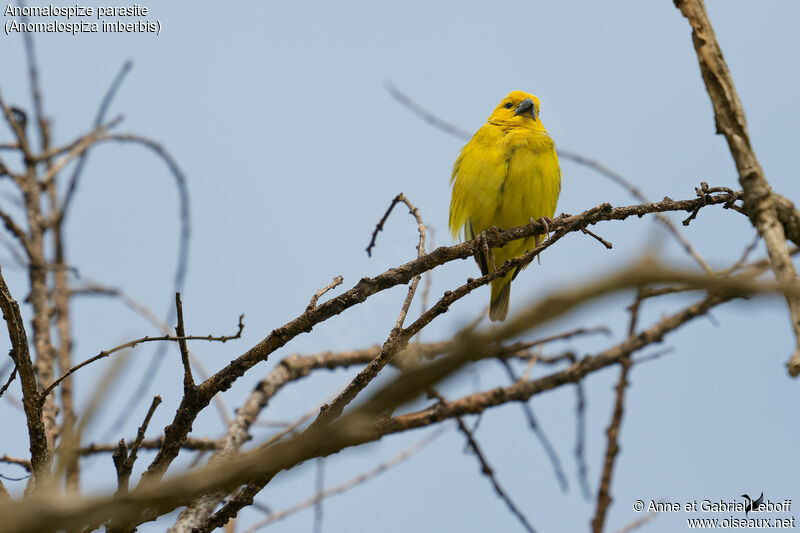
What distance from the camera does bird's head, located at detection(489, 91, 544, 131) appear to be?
6.01 meters

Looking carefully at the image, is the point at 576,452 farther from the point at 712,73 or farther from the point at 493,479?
the point at 712,73

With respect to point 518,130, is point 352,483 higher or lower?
lower

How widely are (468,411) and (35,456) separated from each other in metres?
2.65

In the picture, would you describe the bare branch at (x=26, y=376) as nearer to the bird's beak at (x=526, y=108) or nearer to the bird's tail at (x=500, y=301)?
the bird's tail at (x=500, y=301)

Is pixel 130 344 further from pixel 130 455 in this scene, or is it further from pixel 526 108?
pixel 526 108

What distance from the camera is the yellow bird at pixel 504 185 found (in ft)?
16.9

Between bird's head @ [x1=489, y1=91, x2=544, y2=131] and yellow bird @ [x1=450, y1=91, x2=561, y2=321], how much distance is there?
0.29m

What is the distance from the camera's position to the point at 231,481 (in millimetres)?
755

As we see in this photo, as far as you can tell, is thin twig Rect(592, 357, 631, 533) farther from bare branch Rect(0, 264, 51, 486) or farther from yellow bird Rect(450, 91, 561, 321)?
bare branch Rect(0, 264, 51, 486)

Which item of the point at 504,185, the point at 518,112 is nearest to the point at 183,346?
the point at 504,185

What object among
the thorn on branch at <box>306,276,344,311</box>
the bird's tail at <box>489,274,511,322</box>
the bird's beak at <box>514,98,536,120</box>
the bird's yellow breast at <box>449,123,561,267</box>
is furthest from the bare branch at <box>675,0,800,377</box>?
the bird's beak at <box>514,98,536,120</box>

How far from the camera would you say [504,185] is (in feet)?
16.9

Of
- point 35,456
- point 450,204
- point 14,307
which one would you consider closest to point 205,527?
point 35,456

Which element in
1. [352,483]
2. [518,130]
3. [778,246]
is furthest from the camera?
[518,130]
